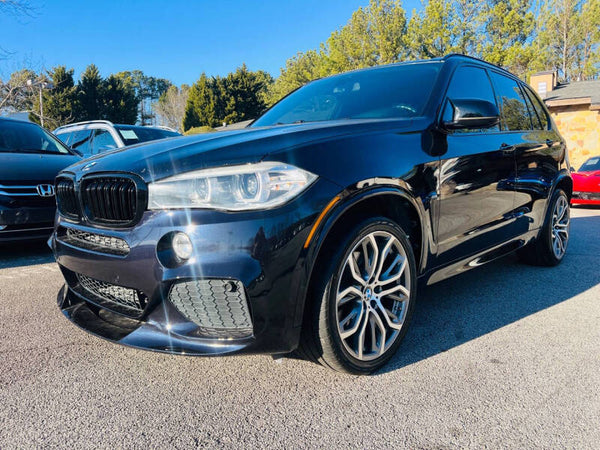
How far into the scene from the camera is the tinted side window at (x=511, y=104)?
11.5 feet

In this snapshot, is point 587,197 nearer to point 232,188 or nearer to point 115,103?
point 232,188

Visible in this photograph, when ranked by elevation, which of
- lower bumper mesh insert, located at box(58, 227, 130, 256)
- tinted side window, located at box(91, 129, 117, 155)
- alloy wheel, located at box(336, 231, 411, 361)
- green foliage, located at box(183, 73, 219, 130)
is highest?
green foliage, located at box(183, 73, 219, 130)

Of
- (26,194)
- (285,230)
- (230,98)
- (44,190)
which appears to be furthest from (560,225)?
(230,98)

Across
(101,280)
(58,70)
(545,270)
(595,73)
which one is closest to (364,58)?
(595,73)

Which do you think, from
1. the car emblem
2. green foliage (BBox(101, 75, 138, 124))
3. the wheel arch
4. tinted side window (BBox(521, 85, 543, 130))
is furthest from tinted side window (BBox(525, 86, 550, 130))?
green foliage (BBox(101, 75, 138, 124))

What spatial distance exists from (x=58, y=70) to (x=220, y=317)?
50.7m

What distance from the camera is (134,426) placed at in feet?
5.69

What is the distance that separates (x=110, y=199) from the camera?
6.45 feet

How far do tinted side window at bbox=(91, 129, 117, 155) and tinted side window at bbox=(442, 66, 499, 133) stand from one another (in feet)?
20.9

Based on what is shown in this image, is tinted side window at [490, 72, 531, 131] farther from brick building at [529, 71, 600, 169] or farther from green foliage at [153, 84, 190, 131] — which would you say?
green foliage at [153, 84, 190, 131]

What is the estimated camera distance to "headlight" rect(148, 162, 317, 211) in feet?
5.72

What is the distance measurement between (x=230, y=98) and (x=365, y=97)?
149 feet

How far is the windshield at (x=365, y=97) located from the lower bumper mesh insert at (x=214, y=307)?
1491 mm

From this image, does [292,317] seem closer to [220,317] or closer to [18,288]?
[220,317]
